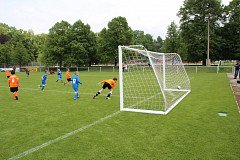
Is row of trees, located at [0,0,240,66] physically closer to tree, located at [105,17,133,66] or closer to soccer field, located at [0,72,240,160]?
tree, located at [105,17,133,66]

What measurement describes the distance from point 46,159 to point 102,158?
121 cm

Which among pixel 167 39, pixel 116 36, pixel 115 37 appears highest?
pixel 167 39

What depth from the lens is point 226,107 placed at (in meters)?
9.52

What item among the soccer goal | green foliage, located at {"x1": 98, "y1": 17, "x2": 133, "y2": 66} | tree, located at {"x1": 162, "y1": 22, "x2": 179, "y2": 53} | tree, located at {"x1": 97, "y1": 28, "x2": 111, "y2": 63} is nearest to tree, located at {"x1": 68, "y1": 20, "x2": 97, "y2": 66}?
tree, located at {"x1": 97, "y1": 28, "x2": 111, "y2": 63}

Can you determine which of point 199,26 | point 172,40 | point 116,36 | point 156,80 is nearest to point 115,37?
point 116,36

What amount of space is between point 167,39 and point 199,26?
83.9ft

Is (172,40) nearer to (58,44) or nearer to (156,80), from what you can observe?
(58,44)

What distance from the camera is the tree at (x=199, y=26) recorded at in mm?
40812

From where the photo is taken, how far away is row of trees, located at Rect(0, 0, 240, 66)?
4141 cm

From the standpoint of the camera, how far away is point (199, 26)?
41344 millimetres

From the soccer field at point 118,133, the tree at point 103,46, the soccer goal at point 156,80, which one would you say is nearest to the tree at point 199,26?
the tree at point 103,46

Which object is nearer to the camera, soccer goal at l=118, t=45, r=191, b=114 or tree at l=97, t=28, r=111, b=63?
soccer goal at l=118, t=45, r=191, b=114

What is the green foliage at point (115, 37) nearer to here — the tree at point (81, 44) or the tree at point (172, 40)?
the tree at point (81, 44)

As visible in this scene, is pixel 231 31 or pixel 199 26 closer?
pixel 199 26
